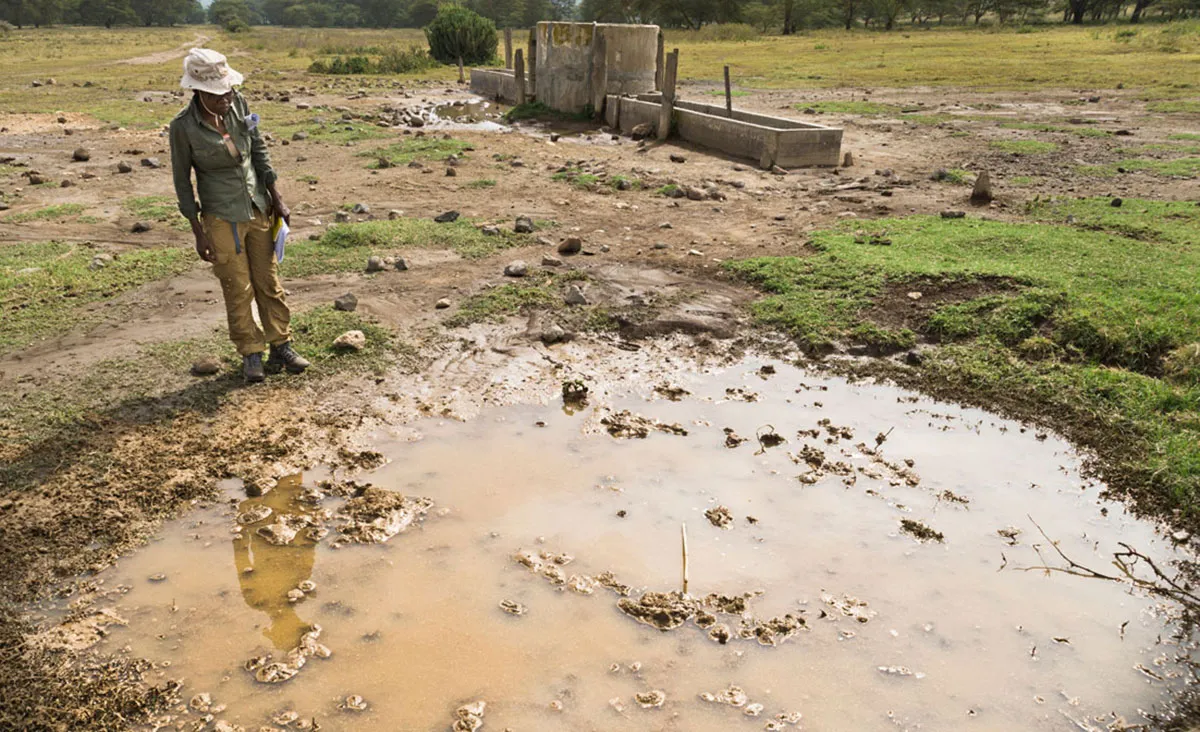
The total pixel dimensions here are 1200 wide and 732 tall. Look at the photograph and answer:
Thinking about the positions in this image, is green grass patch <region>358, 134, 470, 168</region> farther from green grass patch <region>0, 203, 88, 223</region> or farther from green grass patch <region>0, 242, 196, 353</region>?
green grass patch <region>0, 242, 196, 353</region>

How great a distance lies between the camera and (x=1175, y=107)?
51.4ft

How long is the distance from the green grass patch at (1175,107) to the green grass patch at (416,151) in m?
13.4

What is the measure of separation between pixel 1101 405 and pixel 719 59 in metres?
29.9

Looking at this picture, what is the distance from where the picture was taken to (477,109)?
1981cm

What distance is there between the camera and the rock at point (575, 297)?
20.0 ft

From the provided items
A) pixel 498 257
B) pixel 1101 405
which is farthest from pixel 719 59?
pixel 1101 405

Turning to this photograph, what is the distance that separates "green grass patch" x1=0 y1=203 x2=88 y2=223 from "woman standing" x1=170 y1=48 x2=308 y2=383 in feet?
16.0

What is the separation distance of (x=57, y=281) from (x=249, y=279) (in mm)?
2753

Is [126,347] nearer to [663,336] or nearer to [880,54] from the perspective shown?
[663,336]

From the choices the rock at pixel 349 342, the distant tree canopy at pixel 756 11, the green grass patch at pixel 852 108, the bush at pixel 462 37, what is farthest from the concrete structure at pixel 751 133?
the distant tree canopy at pixel 756 11

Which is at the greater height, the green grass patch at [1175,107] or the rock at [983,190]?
the green grass patch at [1175,107]

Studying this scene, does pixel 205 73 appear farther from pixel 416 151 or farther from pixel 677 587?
pixel 416 151

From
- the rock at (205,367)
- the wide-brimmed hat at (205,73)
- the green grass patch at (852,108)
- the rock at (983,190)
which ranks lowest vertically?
the rock at (205,367)

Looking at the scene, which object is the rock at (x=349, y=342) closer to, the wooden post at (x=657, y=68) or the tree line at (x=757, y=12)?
the wooden post at (x=657, y=68)
